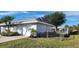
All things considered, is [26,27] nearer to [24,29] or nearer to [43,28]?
[24,29]

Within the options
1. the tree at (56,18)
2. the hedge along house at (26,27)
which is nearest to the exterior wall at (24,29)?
the hedge along house at (26,27)

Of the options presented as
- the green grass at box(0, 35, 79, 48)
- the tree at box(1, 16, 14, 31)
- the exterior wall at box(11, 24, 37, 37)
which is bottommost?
the green grass at box(0, 35, 79, 48)

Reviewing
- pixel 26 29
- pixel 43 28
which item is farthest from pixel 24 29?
pixel 43 28

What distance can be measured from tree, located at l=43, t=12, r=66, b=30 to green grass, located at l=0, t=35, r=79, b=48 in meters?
0.18

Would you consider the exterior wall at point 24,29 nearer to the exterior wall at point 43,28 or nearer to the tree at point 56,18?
the exterior wall at point 43,28

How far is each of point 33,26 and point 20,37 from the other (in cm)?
19

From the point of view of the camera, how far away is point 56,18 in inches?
101

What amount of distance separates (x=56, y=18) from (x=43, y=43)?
0.31m

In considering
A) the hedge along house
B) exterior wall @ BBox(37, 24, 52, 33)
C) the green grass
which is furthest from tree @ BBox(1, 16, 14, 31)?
exterior wall @ BBox(37, 24, 52, 33)

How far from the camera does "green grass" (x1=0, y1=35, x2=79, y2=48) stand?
8.44ft

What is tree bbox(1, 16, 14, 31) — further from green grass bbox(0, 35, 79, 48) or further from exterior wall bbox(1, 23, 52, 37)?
green grass bbox(0, 35, 79, 48)
